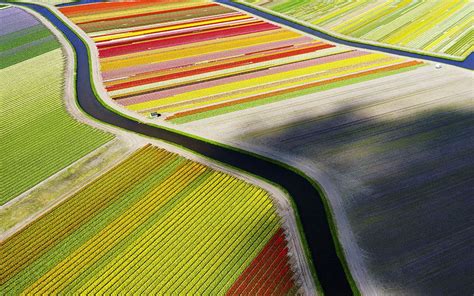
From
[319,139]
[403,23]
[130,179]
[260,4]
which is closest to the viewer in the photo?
[130,179]

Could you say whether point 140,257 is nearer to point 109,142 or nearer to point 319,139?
point 109,142

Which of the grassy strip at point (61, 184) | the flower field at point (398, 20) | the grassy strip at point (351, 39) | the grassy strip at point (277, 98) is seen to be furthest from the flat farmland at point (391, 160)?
the flower field at point (398, 20)

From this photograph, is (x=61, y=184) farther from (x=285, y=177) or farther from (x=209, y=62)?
(x=209, y=62)

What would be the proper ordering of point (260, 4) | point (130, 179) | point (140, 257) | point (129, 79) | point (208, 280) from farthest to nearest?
point (260, 4)
point (129, 79)
point (130, 179)
point (140, 257)
point (208, 280)

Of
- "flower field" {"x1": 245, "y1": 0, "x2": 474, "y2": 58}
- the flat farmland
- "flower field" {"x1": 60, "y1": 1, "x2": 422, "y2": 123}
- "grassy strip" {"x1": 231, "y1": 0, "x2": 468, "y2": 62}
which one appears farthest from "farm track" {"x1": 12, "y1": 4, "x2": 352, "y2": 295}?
"flower field" {"x1": 245, "y1": 0, "x2": 474, "y2": 58}

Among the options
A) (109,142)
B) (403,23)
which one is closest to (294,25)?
(403,23)

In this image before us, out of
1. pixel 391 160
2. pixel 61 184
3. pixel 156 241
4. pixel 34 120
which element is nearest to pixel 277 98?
pixel 391 160
